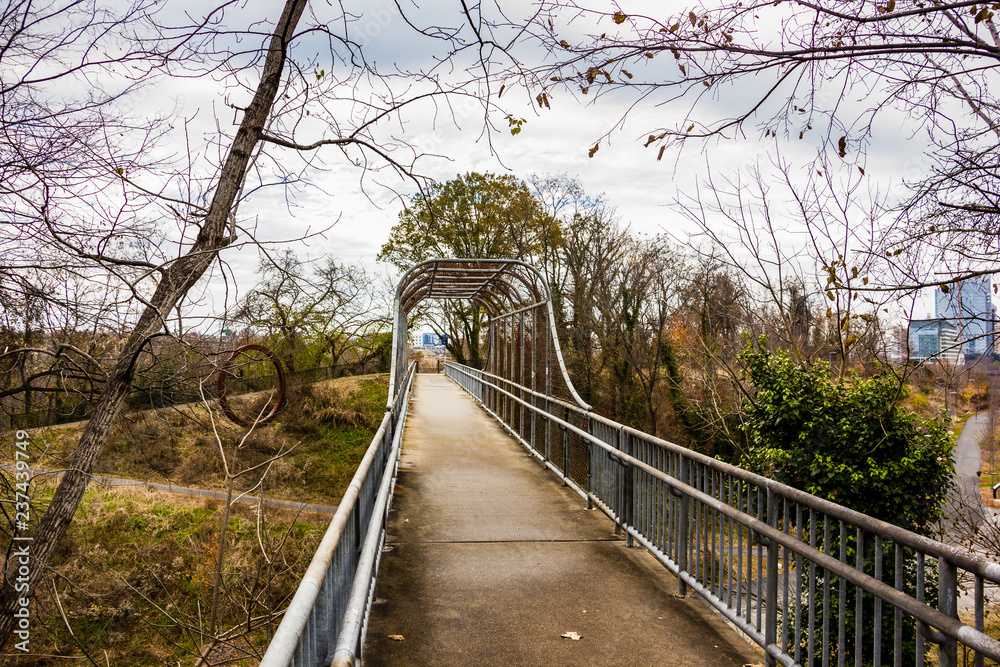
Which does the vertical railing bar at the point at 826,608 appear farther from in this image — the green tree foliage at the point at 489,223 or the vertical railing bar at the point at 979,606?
→ the green tree foliage at the point at 489,223

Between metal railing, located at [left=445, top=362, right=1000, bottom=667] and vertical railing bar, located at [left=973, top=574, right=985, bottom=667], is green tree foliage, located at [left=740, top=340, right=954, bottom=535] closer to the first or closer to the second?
metal railing, located at [left=445, top=362, right=1000, bottom=667]

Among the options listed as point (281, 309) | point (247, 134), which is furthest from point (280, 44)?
point (281, 309)

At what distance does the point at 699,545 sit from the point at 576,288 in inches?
1038

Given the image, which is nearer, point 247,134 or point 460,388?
point 247,134

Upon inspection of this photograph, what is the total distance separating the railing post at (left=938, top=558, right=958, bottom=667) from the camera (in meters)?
2.07

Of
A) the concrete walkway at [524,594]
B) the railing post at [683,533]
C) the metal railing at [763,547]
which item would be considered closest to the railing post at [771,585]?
the metal railing at [763,547]

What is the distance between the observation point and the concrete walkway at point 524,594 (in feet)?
11.3

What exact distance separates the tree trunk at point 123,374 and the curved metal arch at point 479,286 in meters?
3.38

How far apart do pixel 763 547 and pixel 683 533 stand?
0.79 metres

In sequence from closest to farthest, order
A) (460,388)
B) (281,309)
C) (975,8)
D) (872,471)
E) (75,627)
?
1. (975,8)
2. (281,309)
3. (872,471)
4. (75,627)
5. (460,388)

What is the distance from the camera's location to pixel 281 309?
4738 mm

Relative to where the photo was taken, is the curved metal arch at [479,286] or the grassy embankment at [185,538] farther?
the grassy embankment at [185,538]

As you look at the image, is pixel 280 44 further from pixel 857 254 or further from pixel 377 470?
pixel 857 254

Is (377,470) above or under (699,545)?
above
